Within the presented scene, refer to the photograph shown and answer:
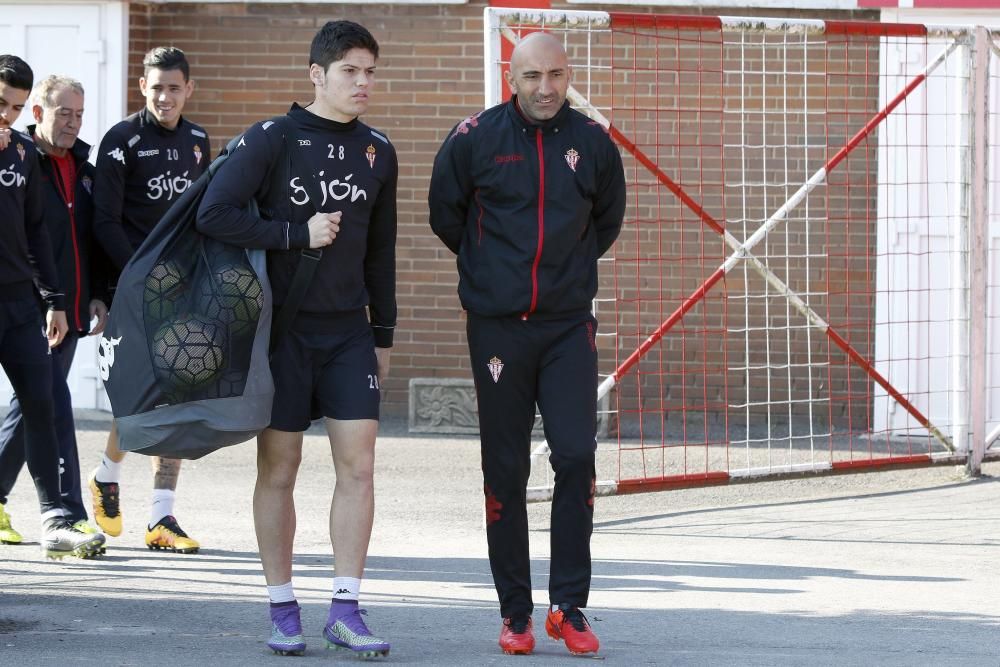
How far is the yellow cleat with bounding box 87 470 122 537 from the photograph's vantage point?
712cm

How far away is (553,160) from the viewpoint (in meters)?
5.32

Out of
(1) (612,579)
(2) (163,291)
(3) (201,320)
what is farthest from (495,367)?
(1) (612,579)

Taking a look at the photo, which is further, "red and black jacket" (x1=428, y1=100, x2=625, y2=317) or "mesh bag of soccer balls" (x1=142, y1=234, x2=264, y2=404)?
"red and black jacket" (x1=428, y1=100, x2=625, y2=317)

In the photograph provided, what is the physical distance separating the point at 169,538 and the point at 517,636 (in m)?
2.27

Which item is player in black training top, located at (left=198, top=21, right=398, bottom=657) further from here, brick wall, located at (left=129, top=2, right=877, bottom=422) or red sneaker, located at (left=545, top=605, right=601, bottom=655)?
brick wall, located at (left=129, top=2, right=877, bottom=422)

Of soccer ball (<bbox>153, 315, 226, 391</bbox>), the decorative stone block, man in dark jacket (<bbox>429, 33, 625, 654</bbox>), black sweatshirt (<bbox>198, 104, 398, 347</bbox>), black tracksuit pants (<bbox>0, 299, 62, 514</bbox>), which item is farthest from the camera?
the decorative stone block

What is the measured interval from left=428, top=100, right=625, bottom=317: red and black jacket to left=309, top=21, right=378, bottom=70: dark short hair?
0.48 meters

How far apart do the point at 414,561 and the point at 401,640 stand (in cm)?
140

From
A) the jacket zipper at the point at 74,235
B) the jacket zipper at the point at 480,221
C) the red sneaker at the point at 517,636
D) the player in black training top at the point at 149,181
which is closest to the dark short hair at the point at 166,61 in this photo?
the player in black training top at the point at 149,181

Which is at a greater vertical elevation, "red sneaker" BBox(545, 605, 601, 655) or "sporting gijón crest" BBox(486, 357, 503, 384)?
"sporting gijón crest" BBox(486, 357, 503, 384)

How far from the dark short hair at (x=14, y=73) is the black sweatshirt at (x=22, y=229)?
0.93 feet

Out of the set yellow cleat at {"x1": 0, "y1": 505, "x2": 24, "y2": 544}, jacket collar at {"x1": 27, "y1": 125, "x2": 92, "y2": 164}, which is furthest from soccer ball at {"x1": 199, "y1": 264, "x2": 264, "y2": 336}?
yellow cleat at {"x1": 0, "y1": 505, "x2": 24, "y2": 544}

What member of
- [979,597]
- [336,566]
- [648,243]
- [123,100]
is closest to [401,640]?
[336,566]

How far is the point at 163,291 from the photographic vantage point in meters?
5.05
